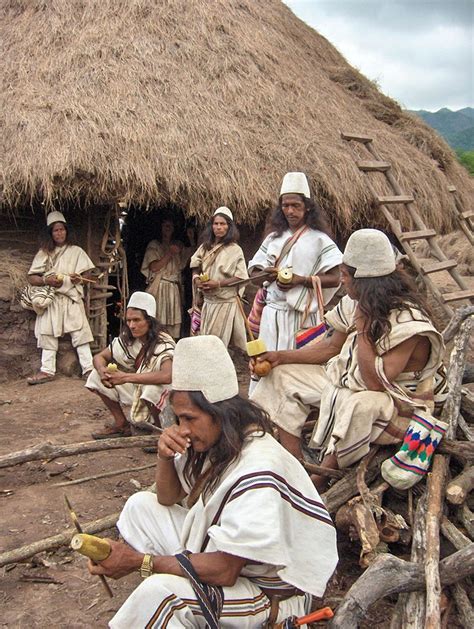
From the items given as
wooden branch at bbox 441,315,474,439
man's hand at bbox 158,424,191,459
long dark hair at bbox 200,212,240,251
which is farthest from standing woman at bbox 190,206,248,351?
man's hand at bbox 158,424,191,459

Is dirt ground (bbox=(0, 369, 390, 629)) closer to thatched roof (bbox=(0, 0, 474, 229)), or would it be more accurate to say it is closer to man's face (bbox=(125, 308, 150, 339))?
man's face (bbox=(125, 308, 150, 339))

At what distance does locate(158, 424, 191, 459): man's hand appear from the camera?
2381mm

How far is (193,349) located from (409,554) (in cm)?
141

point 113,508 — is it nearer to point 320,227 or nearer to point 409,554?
point 409,554

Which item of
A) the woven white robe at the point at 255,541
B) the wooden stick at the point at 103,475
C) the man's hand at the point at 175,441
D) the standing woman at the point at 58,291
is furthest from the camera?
the standing woman at the point at 58,291

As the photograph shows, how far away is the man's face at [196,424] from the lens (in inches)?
92.7

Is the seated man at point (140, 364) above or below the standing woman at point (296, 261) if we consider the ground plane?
below

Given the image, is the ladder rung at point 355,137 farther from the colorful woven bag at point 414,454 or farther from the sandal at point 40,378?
the colorful woven bag at point 414,454

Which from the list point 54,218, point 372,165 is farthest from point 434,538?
point 372,165

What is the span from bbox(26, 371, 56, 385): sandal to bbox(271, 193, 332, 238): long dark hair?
10.7 ft

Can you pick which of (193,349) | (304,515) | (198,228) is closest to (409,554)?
(304,515)

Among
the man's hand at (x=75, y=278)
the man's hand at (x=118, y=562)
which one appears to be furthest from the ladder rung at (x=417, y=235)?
the man's hand at (x=118, y=562)

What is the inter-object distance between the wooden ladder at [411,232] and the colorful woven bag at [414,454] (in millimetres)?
3959

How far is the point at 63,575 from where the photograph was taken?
3174 millimetres
